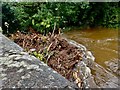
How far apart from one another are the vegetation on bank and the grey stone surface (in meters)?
4.15

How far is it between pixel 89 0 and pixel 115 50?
3348 millimetres

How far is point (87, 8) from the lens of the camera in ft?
29.1

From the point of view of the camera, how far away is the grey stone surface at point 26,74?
59.1 inches

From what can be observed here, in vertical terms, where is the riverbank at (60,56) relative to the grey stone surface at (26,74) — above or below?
below

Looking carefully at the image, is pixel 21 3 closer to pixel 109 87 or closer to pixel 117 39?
pixel 117 39

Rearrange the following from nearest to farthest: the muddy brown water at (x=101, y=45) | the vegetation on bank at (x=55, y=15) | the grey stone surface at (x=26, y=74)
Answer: the grey stone surface at (x=26, y=74), the muddy brown water at (x=101, y=45), the vegetation on bank at (x=55, y=15)

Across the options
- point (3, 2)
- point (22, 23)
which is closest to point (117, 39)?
point (22, 23)

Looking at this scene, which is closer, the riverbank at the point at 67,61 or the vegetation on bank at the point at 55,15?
the riverbank at the point at 67,61

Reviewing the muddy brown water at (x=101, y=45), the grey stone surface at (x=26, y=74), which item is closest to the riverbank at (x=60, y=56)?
the muddy brown water at (x=101, y=45)

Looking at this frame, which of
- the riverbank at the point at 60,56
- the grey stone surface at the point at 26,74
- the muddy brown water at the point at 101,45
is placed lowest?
the muddy brown water at the point at 101,45

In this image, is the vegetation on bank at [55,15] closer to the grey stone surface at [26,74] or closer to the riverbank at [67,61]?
the riverbank at [67,61]

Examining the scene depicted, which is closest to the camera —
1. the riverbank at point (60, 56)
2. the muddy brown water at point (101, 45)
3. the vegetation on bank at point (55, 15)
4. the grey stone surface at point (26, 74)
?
the grey stone surface at point (26, 74)

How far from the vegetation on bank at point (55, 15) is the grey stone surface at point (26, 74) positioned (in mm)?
4148

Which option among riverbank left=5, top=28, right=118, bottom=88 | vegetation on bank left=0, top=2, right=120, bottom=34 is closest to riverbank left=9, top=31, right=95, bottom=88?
riverbank left=5, top=28, right=118, bottom=88
